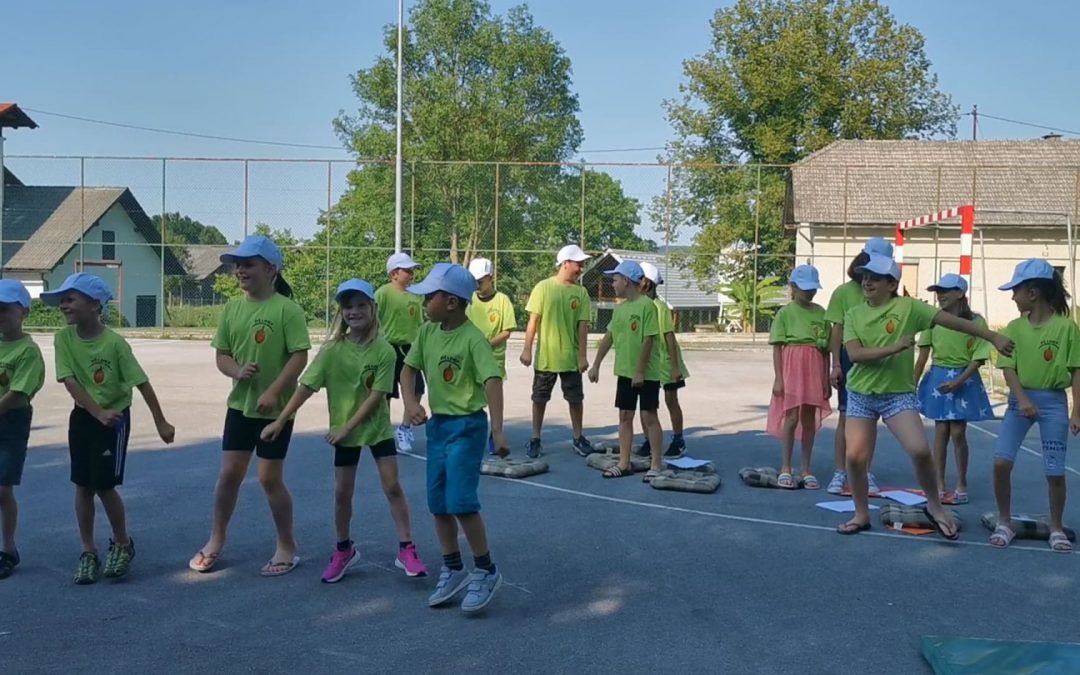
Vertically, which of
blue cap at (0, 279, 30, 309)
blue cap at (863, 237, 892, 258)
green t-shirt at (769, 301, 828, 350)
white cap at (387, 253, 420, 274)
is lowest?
green t-shirt at (769, 301, 828, 350)

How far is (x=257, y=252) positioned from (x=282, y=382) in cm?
76

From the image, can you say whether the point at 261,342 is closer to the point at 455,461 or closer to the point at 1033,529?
the point at 455,461

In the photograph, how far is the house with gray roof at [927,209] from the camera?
105ft

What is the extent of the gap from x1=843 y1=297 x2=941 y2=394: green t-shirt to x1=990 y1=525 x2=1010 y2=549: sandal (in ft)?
3.62

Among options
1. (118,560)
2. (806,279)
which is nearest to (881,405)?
(806,279)

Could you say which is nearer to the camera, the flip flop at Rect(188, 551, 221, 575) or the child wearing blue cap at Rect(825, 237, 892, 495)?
the flip flop at Rect(188, 551, 221, 575)

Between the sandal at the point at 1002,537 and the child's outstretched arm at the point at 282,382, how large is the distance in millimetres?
4578

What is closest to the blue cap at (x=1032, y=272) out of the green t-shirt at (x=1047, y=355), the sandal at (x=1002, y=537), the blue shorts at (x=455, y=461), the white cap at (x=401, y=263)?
the green t-shirt at (x=1047, y=355)

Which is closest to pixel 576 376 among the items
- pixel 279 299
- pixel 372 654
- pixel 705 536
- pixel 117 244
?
pixel 705 536

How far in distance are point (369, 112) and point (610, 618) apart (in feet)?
149

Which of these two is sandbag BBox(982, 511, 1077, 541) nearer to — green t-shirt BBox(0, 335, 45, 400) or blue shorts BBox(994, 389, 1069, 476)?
blue shorts BBox(994, 389, 1069, 476)

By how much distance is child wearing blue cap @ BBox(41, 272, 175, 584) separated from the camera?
585 centimetres

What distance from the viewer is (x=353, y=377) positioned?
593 centimetres

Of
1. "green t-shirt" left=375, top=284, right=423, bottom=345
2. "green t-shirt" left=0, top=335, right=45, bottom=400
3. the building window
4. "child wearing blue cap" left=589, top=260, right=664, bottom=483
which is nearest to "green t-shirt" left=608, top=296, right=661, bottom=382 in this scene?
"child wearing blue cap" left=589, top=260, right=664, bottom=483
